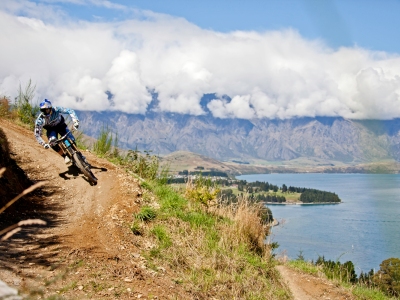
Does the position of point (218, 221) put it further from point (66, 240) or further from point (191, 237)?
point (66, 240)

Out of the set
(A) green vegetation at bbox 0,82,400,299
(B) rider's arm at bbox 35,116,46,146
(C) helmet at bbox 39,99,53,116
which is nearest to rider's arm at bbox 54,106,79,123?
(C) helmet at bbox 39,99,53,116

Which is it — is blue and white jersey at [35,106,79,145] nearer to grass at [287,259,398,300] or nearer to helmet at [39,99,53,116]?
helmet at [39,99,53,116]

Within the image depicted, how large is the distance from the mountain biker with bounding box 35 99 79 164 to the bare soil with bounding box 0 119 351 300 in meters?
1.31

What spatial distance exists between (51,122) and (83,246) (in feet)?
17.1

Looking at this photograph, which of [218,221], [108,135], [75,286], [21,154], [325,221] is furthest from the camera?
[325,221]

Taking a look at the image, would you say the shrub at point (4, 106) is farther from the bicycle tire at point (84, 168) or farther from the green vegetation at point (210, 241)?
the bicycle tire at point (84, 168)

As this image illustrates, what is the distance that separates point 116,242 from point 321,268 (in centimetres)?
839

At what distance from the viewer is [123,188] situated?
10898 mm

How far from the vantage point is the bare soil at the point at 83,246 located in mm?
5684

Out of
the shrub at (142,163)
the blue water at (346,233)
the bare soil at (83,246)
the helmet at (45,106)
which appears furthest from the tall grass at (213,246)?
the blue water at (346,233)

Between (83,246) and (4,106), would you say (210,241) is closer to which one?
(83,246)

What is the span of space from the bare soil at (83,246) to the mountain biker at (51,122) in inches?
51.5

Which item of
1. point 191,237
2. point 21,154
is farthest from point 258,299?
point 21,154

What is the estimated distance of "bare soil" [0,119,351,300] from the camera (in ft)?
18.6
